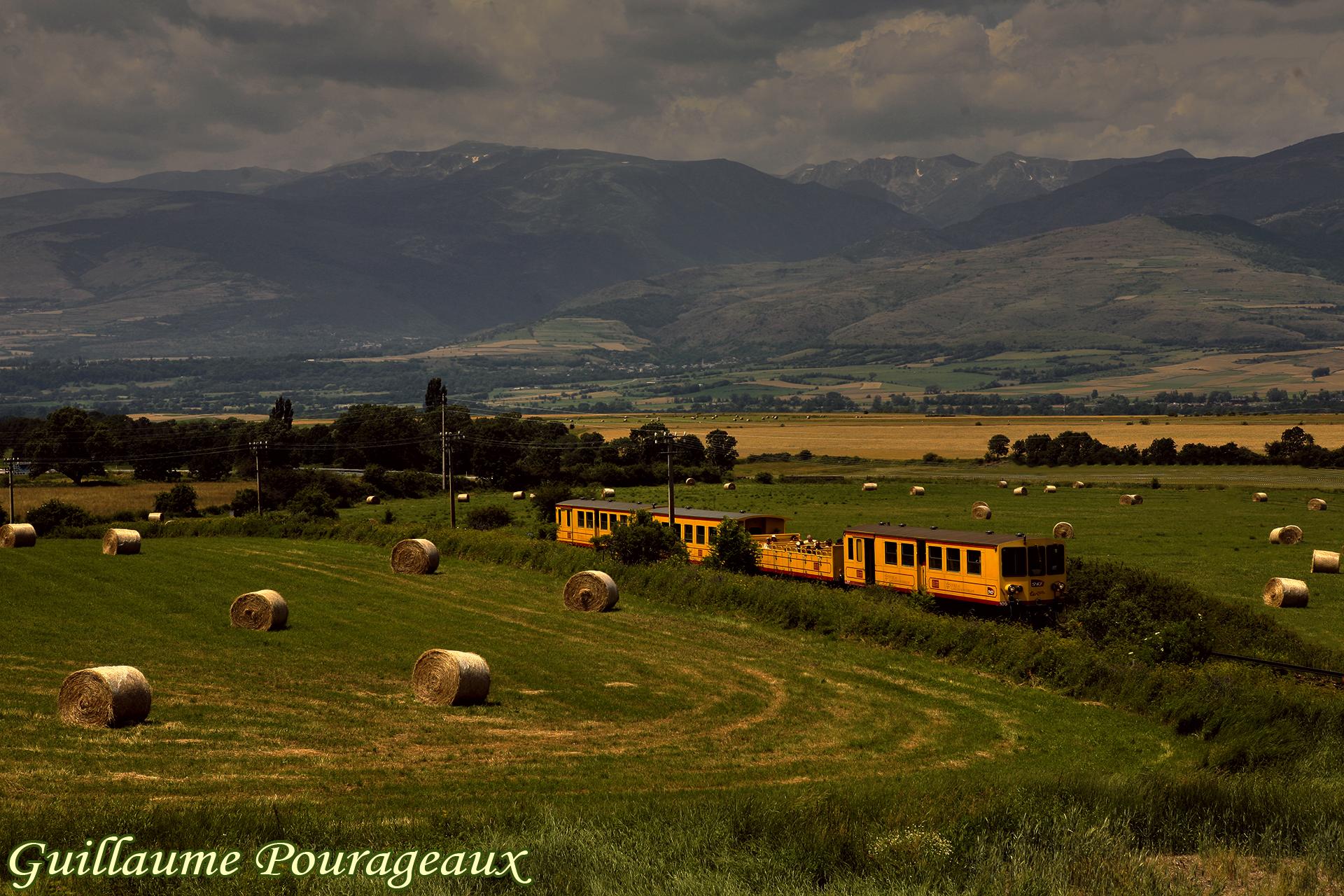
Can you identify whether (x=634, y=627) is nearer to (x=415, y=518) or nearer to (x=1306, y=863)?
(x=1306, y=863)

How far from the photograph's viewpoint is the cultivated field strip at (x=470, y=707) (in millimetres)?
22422

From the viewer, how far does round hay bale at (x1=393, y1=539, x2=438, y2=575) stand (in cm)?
5369

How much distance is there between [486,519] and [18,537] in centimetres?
2612

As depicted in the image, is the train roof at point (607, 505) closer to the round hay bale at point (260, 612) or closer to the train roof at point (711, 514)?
the train roof at point (711, 514)

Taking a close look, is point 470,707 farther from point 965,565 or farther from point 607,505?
point 607,505

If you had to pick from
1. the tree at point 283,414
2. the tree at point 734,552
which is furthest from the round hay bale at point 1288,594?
the tree at point 283,414

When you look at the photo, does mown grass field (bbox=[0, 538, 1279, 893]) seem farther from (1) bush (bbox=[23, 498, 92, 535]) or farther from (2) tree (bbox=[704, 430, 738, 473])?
(2) tree (bbox=[704, 430, 738, 473])

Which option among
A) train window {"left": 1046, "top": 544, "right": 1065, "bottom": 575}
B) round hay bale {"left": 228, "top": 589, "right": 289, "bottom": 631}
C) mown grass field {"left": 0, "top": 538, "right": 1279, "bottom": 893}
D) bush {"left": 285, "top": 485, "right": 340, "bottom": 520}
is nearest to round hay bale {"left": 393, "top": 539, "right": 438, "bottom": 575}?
mown grass field {"left": 0, "top": 538, "right": 1279, "bottom": 893}

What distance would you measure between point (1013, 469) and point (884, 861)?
10907 centimetres

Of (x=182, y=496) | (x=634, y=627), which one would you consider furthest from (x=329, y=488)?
(x=634, y=627)

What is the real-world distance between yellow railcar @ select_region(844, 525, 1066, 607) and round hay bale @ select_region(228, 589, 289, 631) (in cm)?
2239

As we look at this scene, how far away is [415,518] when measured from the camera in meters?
83.1

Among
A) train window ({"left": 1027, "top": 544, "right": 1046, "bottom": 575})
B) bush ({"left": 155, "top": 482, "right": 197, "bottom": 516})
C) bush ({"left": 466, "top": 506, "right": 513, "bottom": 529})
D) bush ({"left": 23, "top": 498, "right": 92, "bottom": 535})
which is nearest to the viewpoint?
train window ({"left": 1027, "top": 544, "right": 1046, "bottom": 575})

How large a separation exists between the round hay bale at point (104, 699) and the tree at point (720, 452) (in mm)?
89982
